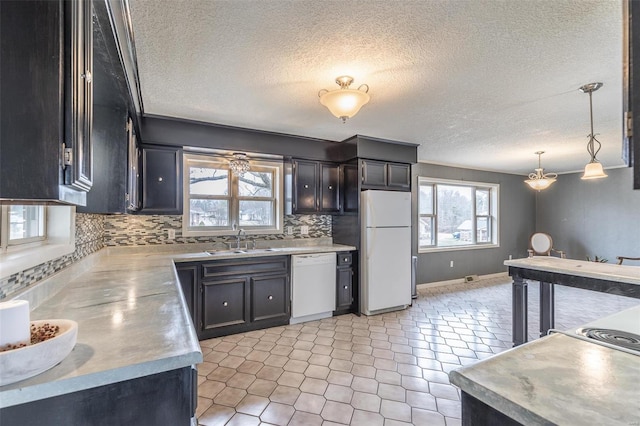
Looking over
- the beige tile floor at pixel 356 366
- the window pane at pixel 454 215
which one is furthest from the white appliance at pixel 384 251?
the window pane at pixel 454 215

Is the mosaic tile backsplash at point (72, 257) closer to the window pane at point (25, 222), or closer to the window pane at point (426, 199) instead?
the window pane at point (25, 222)

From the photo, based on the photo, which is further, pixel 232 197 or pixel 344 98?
pixel 232 197

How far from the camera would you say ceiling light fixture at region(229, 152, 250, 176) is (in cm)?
354

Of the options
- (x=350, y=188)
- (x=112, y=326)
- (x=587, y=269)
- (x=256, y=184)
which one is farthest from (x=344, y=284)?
(x=112, y=326)

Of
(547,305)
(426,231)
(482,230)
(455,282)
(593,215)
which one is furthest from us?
(482,230)

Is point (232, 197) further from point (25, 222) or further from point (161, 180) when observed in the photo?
point (25, 222)

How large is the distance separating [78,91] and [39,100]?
11 centimetres

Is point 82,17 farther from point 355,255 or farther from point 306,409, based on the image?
point 355,255

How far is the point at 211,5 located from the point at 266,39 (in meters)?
0.35

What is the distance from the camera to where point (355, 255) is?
13.1 feet

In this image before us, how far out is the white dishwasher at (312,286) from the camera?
3.59 meters

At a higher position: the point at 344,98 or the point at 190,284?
the point at 344,98

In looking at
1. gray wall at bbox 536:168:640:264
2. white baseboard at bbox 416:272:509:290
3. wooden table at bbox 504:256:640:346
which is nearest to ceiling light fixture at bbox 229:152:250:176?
wooden table at bbox 504:256:640:346

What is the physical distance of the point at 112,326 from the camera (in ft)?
3.68
